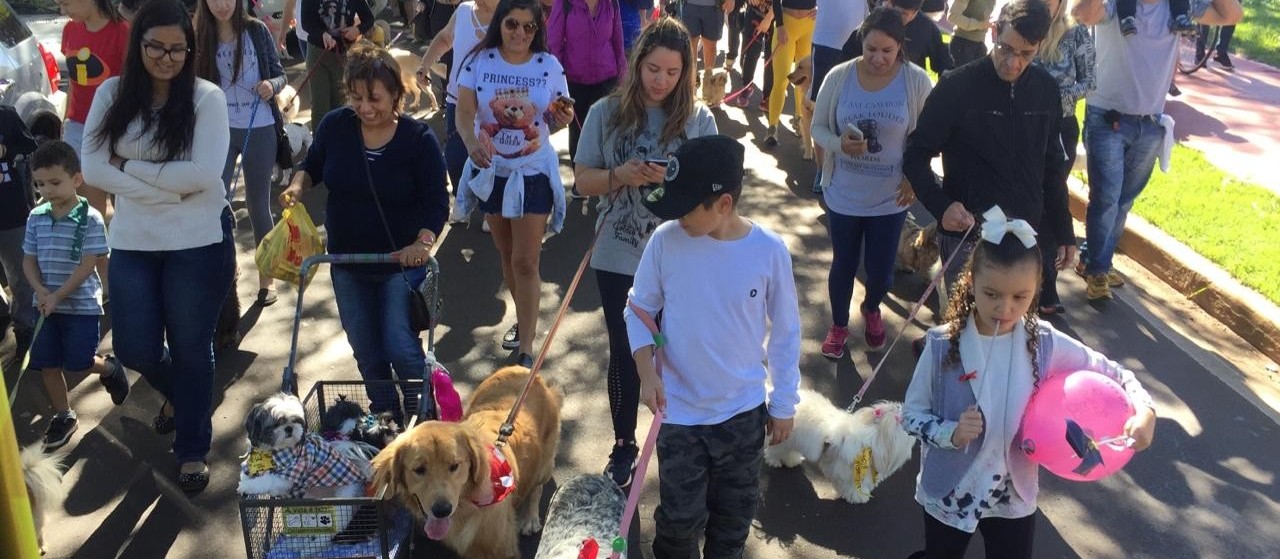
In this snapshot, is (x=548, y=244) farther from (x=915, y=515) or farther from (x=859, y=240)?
(x=915, y=515)

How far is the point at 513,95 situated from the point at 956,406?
9.83 ft

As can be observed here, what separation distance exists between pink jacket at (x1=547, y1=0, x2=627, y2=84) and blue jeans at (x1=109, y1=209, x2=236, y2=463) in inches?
121

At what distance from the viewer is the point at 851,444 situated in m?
4.67

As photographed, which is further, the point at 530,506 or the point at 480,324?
the point at 480,324

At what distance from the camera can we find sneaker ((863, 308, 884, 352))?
20.4ft

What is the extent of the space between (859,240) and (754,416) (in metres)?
2.52

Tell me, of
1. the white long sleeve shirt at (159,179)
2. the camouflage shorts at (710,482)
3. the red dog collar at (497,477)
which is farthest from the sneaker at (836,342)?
the white long sleeve shirt at (159,179)

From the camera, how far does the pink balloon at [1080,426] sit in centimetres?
318

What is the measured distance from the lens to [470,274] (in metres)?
7.26

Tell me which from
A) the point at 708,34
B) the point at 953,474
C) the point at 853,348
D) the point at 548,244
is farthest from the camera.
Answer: the point at 708,34

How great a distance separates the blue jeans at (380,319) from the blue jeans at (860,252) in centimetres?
241

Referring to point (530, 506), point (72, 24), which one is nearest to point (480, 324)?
point (530, 506)

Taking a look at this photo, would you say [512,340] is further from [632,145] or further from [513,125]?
[632,145]

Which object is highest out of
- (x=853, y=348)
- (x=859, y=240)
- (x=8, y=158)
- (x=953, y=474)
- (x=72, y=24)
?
(x=72, y=24)
